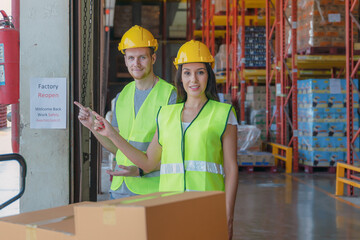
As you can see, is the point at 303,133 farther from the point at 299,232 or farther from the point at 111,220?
the point at 111,220

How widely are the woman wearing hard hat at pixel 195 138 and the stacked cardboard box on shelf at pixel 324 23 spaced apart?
8.05 meters

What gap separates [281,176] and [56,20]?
7.99 meters

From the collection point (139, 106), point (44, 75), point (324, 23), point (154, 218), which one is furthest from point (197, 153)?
point (324, 23)

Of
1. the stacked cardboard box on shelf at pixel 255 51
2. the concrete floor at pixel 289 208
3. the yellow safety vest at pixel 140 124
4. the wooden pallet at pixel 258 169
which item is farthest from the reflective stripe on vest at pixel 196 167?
the stacked cardboard box on shelf at pixel 255 51

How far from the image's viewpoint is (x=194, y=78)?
2.97m

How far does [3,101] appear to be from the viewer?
3340 millimetres

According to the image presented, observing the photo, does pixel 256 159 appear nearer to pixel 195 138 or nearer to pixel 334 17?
pixel 334 17

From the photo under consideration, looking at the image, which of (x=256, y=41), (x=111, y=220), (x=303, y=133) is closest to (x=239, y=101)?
(x=256, y=41)

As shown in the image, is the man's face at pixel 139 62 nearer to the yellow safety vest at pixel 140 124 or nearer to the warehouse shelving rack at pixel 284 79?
the yellow safety vest at pixel 140 124

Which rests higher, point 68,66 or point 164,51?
point 164,51

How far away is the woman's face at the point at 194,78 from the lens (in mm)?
2965

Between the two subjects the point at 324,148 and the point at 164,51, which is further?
the point at 164,51

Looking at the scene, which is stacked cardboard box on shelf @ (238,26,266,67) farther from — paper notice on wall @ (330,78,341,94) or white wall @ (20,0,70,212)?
white wall @ (20,0,70,212)

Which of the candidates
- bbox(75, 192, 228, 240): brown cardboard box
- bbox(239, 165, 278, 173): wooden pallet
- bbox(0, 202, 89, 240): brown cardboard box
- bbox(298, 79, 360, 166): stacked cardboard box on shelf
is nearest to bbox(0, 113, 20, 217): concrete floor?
bbox(239, 165, 278, 173): wooden pallet
